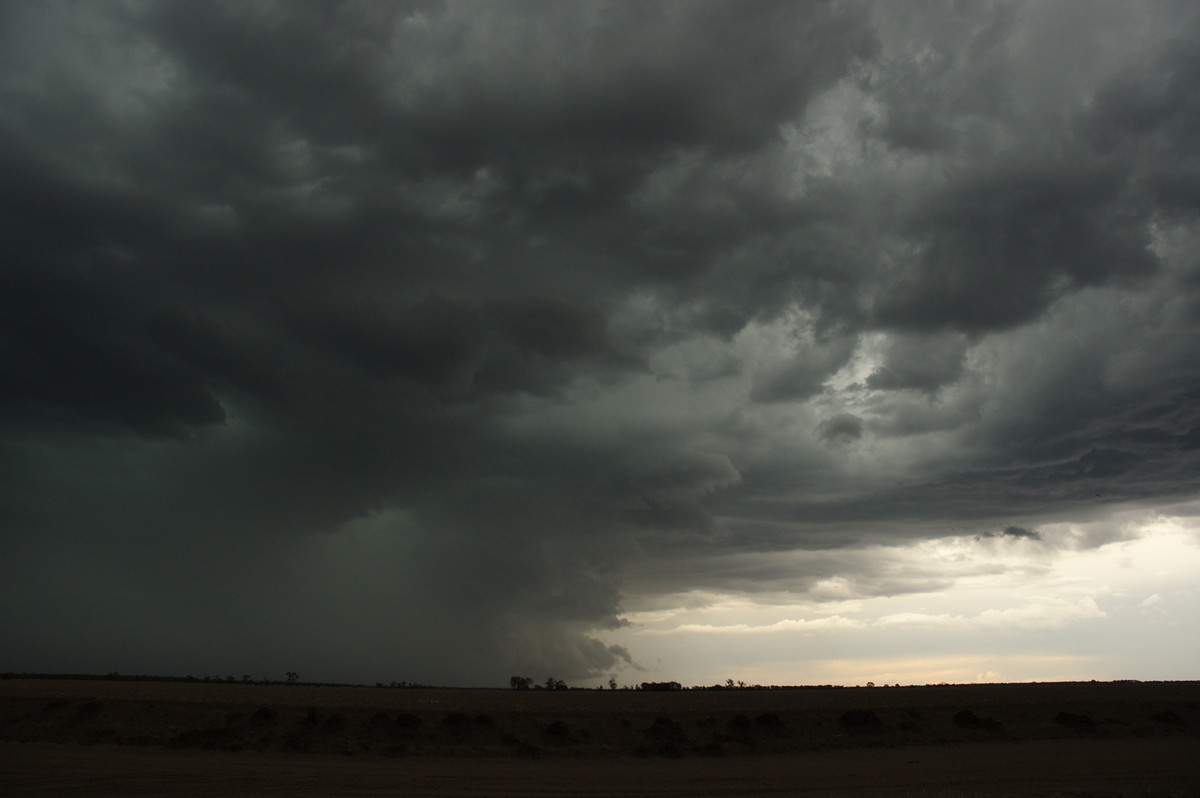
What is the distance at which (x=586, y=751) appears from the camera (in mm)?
46031

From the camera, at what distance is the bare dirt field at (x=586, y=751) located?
34.0 metres

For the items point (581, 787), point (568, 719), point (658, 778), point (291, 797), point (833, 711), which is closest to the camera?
point (291, 797)

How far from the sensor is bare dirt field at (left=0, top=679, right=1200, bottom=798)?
3400 centimetres

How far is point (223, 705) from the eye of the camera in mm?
52375

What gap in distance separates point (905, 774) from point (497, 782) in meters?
21.8

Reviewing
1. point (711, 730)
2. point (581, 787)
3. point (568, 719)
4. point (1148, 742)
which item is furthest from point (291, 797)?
point (1148, 742)

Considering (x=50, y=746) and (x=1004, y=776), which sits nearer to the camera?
(x=1004, y=776)

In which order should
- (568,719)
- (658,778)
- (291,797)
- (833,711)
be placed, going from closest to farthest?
(291,797), (658,778), (568,719), (833,711)

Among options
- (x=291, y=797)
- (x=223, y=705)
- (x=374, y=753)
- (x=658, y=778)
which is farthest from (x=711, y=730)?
(x=223, y=705)

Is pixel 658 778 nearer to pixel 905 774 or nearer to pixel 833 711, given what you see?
pixel 905 774

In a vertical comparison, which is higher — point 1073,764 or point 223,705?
point 223,705

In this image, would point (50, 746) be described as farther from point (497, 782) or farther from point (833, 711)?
point (833, 711)

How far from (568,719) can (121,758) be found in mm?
26636

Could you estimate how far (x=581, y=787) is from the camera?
112 ft
